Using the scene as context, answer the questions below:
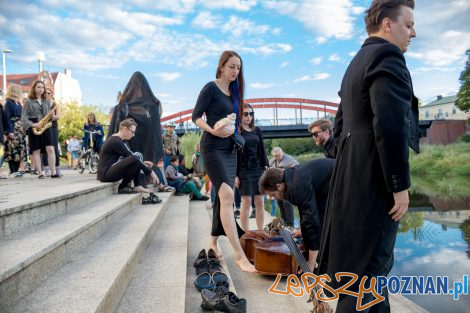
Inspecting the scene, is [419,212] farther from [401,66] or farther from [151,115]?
[401,66]

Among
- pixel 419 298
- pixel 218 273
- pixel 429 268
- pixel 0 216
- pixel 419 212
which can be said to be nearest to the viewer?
pixel 0 216

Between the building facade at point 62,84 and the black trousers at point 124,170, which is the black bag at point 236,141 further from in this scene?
the building facade at point 62,84

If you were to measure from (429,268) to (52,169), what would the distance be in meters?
6.34

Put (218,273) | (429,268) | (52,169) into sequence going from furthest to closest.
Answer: (52,169) < (429,268) < (218,273)

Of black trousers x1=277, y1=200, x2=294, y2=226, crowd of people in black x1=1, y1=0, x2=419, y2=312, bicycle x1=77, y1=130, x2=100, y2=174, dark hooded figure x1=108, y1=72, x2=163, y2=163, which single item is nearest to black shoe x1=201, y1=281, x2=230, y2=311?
crowd of people in black x1=1, y1=0, x2=419, y2=312

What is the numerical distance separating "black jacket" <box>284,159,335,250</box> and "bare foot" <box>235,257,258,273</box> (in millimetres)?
537

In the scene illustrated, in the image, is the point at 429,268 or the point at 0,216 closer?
the point at 0,216

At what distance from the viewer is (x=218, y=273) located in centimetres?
308

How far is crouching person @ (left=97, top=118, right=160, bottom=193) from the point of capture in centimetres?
595

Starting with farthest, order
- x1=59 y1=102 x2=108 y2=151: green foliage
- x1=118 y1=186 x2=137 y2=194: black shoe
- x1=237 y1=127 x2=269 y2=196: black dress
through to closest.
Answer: x1=59 y1=102 x2=108 y2=151: green foliage
x1=118 y1=186 x2=137 y2=194: black shoe
x1=237 y1=127 x2=269 y2=196: black dress

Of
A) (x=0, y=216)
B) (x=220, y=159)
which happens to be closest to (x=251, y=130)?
(x=220, y=159)

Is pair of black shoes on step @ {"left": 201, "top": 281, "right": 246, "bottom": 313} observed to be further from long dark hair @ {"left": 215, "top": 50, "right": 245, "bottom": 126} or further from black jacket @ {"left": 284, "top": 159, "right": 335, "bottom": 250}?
long dark hair @ {"left": 215, "top": 50, "right": 245, "bottom": 126}

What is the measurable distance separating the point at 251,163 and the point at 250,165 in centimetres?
4

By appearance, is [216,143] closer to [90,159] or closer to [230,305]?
[230,305]
